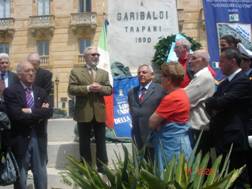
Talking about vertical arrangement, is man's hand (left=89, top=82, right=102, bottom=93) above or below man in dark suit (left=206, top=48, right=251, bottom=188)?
above

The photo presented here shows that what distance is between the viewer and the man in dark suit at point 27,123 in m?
4.24

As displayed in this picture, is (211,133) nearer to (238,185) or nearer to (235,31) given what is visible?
(238,185)

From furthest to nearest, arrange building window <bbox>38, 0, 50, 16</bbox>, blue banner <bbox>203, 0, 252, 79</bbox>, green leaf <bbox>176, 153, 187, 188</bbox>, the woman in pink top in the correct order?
building window <bbox>38, 0, 50, 16</bbox>
blue banner <bbox>203, 0, 252, 79</bbox>
the woman in pink top
green leaf <bbox>176, 153, 187, 188</bbox>

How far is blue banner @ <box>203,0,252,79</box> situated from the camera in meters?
6.08

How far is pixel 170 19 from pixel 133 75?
105 cm

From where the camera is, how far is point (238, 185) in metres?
3.77

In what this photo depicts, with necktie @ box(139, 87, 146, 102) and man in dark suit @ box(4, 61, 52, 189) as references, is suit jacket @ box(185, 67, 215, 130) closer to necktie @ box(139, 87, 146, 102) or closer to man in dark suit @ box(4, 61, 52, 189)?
necktie @ box(139, 87, 146, 102)

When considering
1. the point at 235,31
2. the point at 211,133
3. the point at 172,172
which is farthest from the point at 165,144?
the point at 235,31

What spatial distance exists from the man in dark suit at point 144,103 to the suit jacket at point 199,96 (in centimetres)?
40

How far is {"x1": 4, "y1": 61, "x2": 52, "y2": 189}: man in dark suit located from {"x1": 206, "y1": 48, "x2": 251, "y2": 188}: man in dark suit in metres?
1.56

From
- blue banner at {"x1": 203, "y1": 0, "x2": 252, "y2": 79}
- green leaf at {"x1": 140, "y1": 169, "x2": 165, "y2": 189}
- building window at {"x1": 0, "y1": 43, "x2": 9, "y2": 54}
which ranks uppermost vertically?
building window at {"x1": 0, "y1": 43, "x2": 9, "y2": 54}

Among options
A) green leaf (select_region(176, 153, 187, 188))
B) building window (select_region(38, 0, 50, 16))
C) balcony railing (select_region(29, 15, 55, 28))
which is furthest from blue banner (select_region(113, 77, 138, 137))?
building window (select_region(38, 0, 50, 16))

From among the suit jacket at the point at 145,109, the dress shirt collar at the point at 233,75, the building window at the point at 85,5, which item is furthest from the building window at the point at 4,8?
the dress shirt collar at the point at 233,75

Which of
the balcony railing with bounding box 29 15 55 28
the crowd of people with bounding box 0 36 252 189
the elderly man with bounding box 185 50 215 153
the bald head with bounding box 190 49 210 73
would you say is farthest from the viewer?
the balcony railing with bounding box 29 15 55 28
